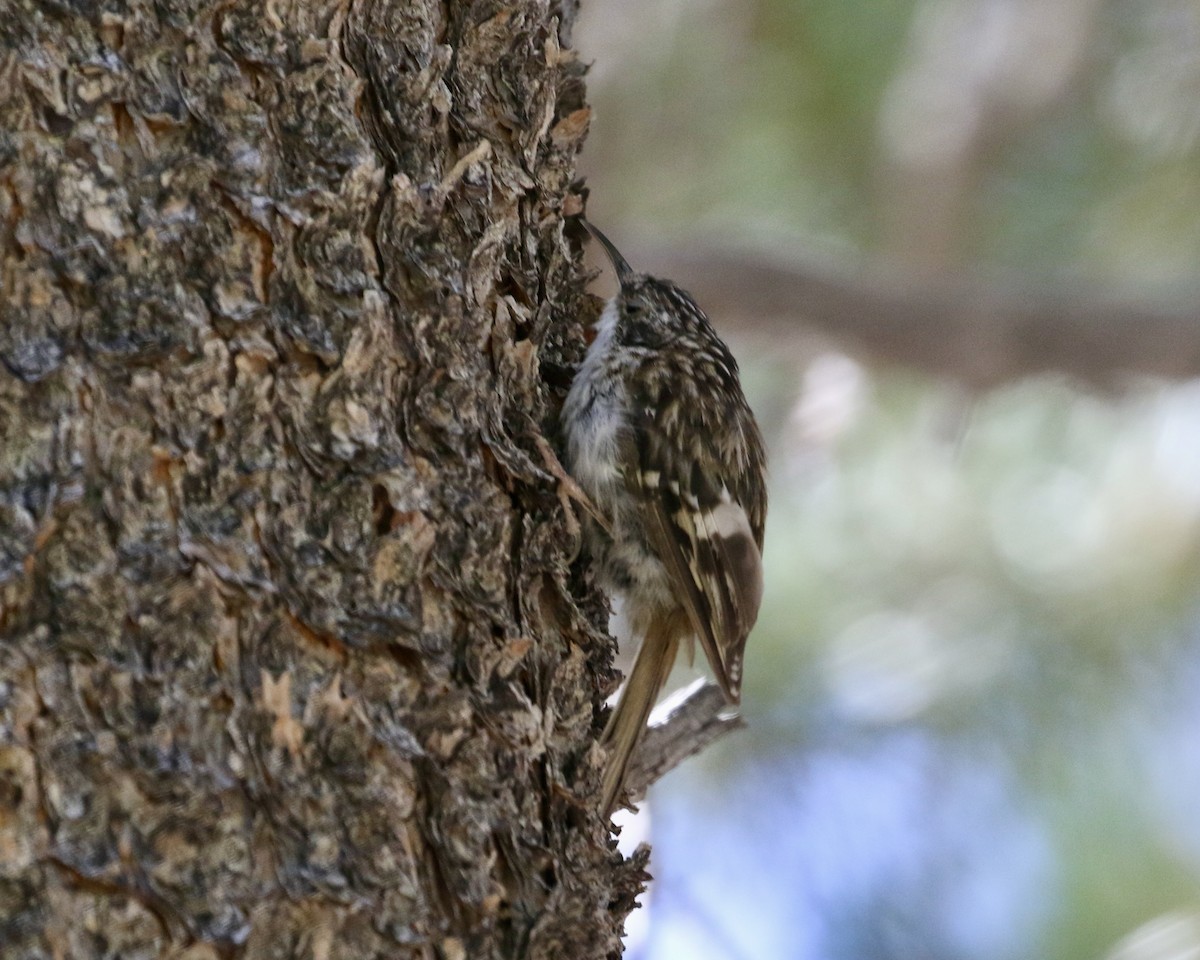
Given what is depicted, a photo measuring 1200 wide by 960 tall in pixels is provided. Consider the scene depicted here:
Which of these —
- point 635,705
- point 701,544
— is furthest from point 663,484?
point 635,705

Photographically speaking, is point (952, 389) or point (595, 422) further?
point (952, 389)

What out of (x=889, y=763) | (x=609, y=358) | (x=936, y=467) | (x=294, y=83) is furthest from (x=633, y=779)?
(x=936, y=467)

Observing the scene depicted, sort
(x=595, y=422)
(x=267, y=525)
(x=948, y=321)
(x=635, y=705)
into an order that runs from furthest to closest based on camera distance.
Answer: (x=948, y=321), (x=595, y=422), (x=635, y=705), (x=267, y=525)

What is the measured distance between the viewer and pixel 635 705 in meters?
2.13

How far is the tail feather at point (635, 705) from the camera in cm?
201

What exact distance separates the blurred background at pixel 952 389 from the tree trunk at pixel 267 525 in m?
1.71

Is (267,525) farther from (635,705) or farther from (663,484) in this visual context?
(663,484)

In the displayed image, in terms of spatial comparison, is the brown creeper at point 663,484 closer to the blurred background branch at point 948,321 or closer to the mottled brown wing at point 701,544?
the mottled brown wing at point 701,544

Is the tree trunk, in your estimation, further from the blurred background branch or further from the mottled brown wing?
the blurred background branch

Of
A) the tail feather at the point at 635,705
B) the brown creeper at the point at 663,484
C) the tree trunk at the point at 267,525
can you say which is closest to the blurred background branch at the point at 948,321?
the brown creeper at the point at 663,484

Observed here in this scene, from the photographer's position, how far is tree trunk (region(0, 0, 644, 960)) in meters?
1.35

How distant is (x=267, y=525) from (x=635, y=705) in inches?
32.1

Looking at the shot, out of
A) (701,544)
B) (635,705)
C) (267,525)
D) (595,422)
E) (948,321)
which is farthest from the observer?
(948,321)

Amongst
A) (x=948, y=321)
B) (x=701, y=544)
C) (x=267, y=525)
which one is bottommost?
(x=267, y=525)
